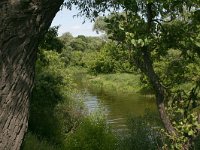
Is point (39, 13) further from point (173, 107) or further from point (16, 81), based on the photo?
point (173, 107)

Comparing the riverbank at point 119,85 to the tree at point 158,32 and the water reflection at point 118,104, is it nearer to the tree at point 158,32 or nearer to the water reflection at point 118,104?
the water reflection at point 118,104

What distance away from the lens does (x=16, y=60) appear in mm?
2742

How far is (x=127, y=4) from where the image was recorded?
220 inches

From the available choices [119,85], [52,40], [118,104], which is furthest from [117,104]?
[52,40]

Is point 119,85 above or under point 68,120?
under

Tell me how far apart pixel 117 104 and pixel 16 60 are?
112 feet

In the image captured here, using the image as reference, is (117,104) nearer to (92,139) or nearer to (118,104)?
(118,104)

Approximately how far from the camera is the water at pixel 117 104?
2976cm

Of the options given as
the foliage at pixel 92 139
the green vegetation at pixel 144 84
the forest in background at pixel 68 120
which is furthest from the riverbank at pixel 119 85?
the foliage at pixel 92 139

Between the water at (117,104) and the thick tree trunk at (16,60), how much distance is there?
23230mm

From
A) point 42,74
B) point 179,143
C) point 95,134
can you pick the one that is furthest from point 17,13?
point 42,74

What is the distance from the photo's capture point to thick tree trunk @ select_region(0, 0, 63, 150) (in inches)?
106

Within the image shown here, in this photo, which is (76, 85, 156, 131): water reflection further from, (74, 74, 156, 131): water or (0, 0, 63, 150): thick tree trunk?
(0, 0, 63, 150): thick tree trunk

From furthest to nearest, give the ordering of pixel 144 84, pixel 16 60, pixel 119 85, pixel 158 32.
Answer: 1. pixel 119 85
2. pixel 144 84
3. pixel 158 32
4. pixel 16 60
